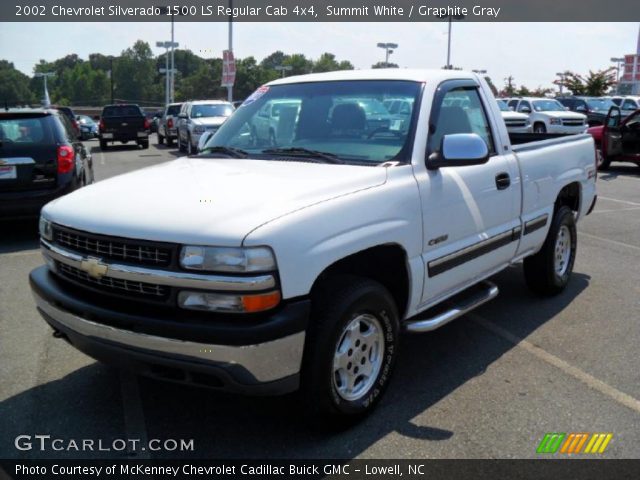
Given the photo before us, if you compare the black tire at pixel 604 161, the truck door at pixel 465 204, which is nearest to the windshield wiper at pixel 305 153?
the truck door at pixel 465 204

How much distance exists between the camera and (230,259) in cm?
286

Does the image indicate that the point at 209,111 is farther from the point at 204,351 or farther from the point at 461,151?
the point at 204,351

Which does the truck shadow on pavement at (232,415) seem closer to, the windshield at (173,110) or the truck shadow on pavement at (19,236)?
the truck shadow on pavement at (19,236)

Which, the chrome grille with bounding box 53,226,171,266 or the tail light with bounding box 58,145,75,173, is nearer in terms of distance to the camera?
the chrome grille with bounding box 53,226,171,266

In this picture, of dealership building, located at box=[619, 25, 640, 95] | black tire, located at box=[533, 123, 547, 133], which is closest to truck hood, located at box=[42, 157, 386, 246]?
black tire, located at box=[533, 123, 547, 133]

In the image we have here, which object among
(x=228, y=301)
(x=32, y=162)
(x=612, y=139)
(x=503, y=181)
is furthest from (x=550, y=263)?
(x=612, y=139)

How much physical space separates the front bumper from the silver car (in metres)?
17.6

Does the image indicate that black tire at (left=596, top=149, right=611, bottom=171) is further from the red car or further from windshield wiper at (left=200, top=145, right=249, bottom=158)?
windshield wiper at (left=200, top=145, right=249, bottom=158)

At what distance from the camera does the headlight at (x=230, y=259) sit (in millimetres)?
2852

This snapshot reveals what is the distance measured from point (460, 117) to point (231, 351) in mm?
2542

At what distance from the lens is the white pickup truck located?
289 centimetres

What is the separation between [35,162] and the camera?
793 centimetres

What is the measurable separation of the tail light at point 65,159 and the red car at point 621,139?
12444 millimetres

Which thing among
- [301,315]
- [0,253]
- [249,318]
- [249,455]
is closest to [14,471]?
[249,455]
